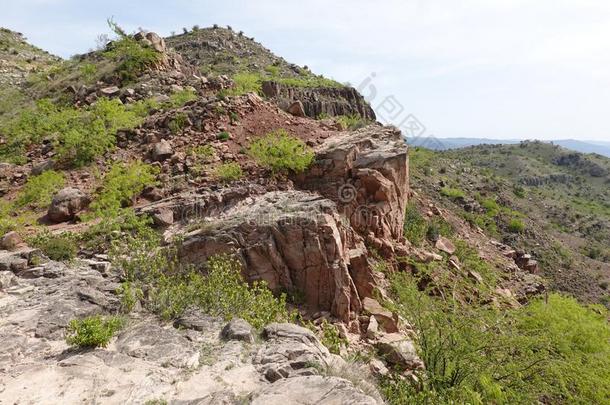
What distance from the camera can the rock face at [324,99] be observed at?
23.7 m

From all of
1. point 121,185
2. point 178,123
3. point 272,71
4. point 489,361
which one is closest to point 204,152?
point 178,123

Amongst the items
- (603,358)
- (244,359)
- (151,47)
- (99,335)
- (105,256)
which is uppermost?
(151,47)

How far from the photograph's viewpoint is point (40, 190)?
10641 mm

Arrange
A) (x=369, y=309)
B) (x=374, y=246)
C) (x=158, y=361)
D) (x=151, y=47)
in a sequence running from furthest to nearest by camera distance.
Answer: (x=151, y=47) < (x=374, y=246) < (x=369, y=309) < (x=158, y=361)

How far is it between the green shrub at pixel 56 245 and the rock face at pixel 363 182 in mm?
5642

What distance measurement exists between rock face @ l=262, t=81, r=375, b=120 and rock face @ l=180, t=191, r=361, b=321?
12249 millimetres

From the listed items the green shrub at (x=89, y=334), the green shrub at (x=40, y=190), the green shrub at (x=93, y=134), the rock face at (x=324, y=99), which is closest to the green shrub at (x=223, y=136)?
the green shrub at (x=93, y=134)

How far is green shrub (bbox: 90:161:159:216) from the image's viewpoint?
9914 millimetres

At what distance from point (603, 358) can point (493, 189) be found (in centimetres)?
3155

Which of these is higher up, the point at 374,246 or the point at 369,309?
the point at 374,246

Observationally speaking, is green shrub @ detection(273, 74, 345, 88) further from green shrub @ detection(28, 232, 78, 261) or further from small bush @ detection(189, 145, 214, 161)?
green shrub @ detection(28, 232, 78, 261)

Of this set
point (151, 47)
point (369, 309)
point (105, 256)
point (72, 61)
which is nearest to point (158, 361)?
point (105, 256)

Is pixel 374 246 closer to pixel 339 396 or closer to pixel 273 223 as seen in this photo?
pixel 273 223

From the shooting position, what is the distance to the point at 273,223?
904cm
